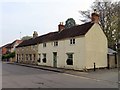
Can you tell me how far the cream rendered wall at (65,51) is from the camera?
27.8 meters

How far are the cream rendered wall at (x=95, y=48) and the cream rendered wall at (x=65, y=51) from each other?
2.63 ft

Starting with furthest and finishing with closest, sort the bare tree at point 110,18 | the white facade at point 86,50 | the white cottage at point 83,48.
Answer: the bare tree at point 110,18 → the white cottage at point 83,48 → the white facade at point 86,50

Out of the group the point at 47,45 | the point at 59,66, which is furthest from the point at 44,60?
the point at 59,66

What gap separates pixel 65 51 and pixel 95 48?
479 centimetres

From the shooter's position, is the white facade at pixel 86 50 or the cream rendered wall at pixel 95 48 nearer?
the white facade at pixel 86 50

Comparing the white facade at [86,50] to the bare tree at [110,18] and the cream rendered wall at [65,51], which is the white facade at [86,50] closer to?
the cream rendered wall at [65,51]

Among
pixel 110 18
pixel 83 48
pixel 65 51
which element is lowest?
pixel 65 51

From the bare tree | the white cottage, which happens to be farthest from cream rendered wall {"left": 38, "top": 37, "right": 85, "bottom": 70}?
the bare tree

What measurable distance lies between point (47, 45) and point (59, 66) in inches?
233

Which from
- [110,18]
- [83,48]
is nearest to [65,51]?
[83,48]

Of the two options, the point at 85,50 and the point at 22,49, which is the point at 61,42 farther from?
the point at 22,49

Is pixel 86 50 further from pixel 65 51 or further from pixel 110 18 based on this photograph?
pixel 110 18

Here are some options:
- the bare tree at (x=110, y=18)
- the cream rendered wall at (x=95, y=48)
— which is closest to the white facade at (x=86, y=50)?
the cream rendered wall at (x=95, y=48)

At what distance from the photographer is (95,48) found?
2902cm
